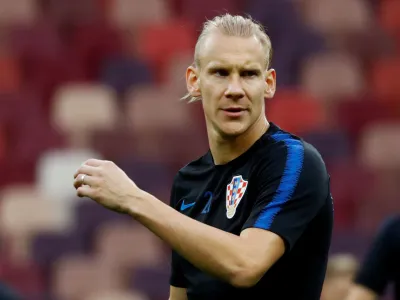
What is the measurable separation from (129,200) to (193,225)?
0.17 m

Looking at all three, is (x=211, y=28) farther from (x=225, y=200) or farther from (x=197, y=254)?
(x=197, y=254)

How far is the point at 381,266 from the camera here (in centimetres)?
435

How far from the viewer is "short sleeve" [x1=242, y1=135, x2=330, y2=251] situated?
9.84ft

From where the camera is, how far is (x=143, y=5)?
31.4ft

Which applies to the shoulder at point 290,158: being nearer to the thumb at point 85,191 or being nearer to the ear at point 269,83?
the ear at point 269,83

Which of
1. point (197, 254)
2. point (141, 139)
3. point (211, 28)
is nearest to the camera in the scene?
point (197, 254)

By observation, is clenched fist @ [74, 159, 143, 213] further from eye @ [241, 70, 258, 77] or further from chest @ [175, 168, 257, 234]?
eye @ [241, 70, 258, 77]

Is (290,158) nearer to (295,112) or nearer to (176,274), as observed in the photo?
(176,274)

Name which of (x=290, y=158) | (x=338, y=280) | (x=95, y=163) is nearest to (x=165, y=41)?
(x=338, y=280)

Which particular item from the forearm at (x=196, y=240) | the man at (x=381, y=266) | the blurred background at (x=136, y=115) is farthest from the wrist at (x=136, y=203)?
the blurred background at (x=136, y=115)

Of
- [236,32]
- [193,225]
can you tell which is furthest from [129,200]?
[236,32]

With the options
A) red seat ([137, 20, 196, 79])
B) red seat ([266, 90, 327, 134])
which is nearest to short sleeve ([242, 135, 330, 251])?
red seat ([266, 90, 327, 134])

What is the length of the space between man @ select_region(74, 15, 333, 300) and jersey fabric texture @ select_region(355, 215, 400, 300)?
3.82 ft

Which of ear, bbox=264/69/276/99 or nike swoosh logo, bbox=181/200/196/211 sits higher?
ear, bbox=264/69/276/99
